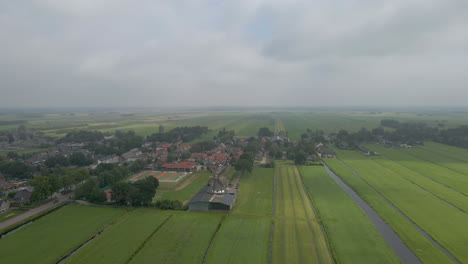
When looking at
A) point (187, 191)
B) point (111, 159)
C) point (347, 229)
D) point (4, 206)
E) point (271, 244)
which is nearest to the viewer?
point (271, 244)

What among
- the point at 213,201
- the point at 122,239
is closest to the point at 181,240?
the point at 122,239

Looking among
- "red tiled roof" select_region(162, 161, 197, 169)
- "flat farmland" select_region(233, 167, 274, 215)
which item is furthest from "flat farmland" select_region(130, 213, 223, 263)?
"red tiled roof" select_region(162, 161, 197, 169)

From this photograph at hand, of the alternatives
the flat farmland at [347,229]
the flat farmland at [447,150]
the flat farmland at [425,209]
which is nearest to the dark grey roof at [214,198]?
the flat farmland at [347,229]

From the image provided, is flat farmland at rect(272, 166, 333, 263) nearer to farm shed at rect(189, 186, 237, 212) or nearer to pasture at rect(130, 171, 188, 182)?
farm shed at rect(189, 186, 237, 212)

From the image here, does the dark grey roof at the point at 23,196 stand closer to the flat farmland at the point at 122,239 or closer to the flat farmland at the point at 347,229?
the flat farmland at the point at 122,239

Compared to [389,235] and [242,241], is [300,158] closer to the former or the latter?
[389,235]

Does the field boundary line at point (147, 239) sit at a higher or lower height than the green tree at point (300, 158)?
lower
